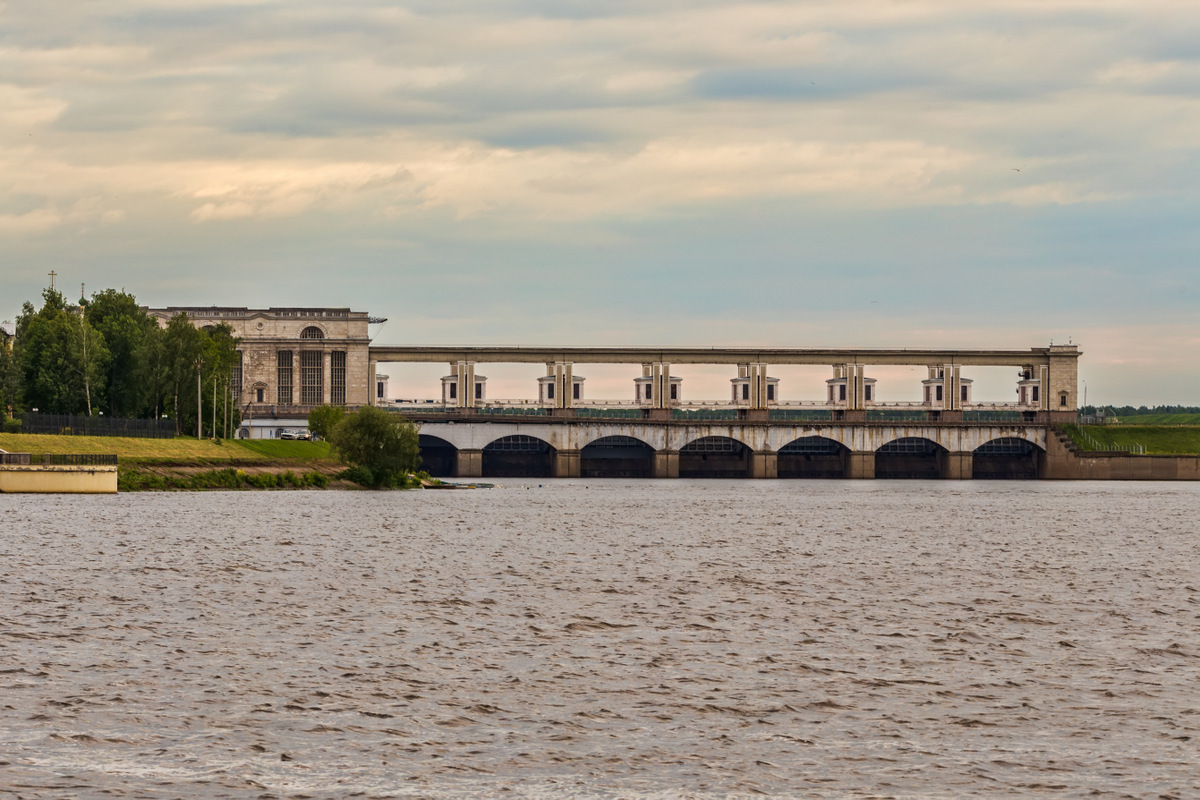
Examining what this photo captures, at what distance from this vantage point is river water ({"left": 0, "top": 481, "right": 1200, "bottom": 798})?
63.3ft

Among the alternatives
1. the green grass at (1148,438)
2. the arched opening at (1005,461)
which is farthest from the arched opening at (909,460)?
the green grass at (1148,438)

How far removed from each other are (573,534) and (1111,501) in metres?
64.6

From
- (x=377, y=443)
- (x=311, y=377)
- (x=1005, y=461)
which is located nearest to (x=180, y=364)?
(x=377, y=443)

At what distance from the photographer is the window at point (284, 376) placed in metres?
191

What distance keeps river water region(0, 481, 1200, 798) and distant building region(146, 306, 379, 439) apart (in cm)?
12921

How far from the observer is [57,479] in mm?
Answer: 92688

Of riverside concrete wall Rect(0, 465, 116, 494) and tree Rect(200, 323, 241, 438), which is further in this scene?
tree Rect(200, 323, 241, 438)

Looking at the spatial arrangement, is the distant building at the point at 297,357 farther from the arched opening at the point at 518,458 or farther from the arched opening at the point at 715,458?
the arched opening at the point at 715,458

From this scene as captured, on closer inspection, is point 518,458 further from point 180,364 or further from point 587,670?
point 587,670

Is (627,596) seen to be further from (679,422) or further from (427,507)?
(679,422)

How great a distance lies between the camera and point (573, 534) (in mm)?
69938

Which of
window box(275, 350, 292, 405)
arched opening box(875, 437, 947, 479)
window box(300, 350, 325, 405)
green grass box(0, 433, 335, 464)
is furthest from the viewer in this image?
arched opening box(875, 437, 947, 479)

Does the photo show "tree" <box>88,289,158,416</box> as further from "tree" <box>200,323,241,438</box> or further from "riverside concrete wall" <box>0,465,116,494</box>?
"riverside concrete wall" <box>0,465,116,494</box>

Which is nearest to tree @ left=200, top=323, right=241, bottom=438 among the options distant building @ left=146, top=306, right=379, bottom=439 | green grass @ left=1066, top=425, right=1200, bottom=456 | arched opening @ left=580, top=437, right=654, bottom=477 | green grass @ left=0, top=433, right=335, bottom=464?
green grass @ left=0, top=433, right=335, bottom=464
